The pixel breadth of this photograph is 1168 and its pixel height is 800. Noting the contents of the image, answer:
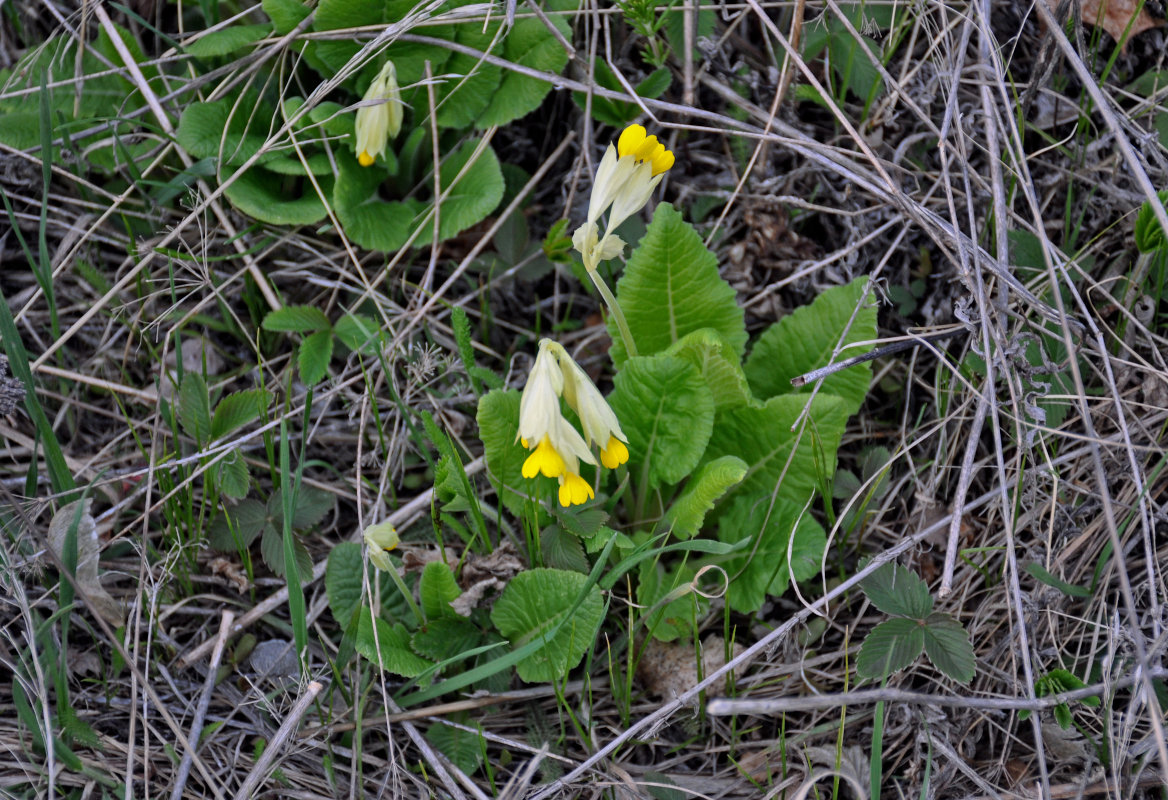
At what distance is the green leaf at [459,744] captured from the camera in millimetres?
1894

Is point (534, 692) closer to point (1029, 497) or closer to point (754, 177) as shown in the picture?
point (1029, 497)

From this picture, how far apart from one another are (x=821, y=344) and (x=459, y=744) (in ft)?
4.04

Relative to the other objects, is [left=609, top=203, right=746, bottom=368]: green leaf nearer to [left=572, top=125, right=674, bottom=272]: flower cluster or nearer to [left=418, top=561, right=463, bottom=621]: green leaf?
[left=572, top=125, right=674, bottom=272]: flower cluster

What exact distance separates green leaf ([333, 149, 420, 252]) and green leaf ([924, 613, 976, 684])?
161 cm

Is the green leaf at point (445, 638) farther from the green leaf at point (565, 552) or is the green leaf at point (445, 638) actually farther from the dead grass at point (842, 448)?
the green leaf at point (565, 552)

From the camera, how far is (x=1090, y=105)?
241 cm

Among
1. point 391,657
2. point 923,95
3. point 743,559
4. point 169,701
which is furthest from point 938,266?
point 169,701

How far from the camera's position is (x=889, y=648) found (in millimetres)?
1811

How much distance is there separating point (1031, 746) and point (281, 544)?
170 cm

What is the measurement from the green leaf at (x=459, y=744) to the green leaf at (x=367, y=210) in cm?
123

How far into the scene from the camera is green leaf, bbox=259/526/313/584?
2137 mm

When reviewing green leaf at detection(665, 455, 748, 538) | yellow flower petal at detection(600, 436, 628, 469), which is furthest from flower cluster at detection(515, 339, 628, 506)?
green leaf at detection(665, 455, 748, 538)

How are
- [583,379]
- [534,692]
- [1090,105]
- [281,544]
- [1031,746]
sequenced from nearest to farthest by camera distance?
[583,379]
[1031,746]
[534,692]
[281,544]
[1090,105]

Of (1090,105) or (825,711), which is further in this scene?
(1090,105)
